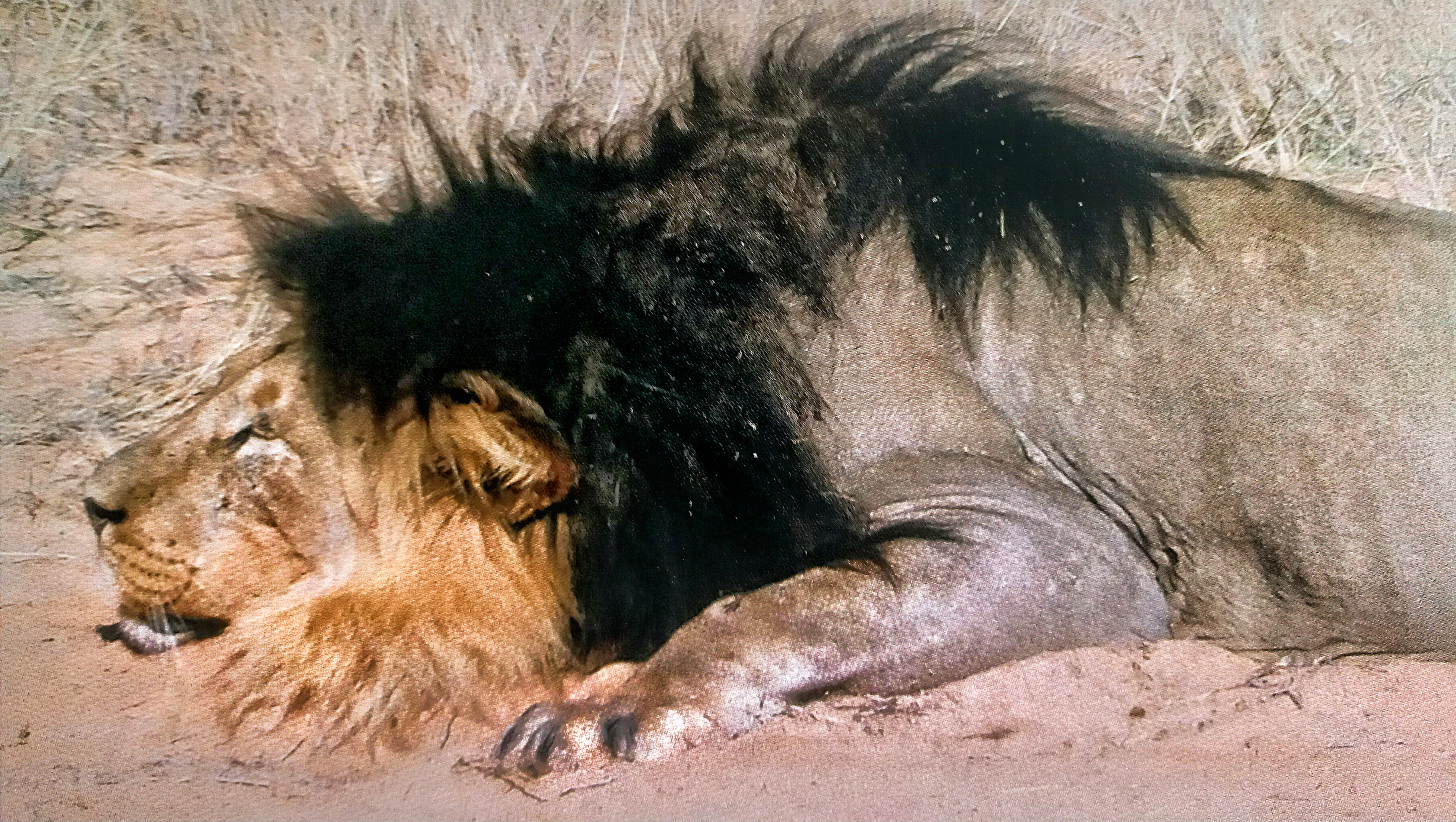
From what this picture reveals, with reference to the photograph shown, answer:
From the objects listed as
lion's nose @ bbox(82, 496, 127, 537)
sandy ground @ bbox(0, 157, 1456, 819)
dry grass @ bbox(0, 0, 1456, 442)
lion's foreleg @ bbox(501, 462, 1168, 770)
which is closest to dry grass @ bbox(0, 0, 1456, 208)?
dry grass @ bbox(0, 0, 1456, 442)

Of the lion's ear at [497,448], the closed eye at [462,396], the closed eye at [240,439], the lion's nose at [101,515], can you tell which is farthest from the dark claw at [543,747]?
the lion's nose at [101,515]

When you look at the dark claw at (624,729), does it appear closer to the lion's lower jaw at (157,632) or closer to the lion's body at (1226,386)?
the lion's body at (1226,386)

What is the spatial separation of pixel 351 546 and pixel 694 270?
70cm

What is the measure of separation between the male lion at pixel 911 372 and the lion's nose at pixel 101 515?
1.46ft

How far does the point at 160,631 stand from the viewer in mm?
1520

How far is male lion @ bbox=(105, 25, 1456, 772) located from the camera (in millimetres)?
1459

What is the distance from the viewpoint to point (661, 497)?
1.49 m

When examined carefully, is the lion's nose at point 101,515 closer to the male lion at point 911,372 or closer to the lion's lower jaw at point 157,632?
the lion's lower jaw at point 157,632

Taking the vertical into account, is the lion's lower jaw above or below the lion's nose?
below

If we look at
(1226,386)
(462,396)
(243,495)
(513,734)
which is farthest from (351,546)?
(1226,386)

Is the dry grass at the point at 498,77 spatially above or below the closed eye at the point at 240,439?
above

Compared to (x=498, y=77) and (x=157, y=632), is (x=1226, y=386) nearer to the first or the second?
(x=498, y=77)

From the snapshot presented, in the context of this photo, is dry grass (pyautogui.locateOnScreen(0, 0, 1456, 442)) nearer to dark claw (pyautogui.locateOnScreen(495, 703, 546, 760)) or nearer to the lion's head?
the lion's head

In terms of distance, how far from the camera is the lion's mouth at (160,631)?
59.0 inches
